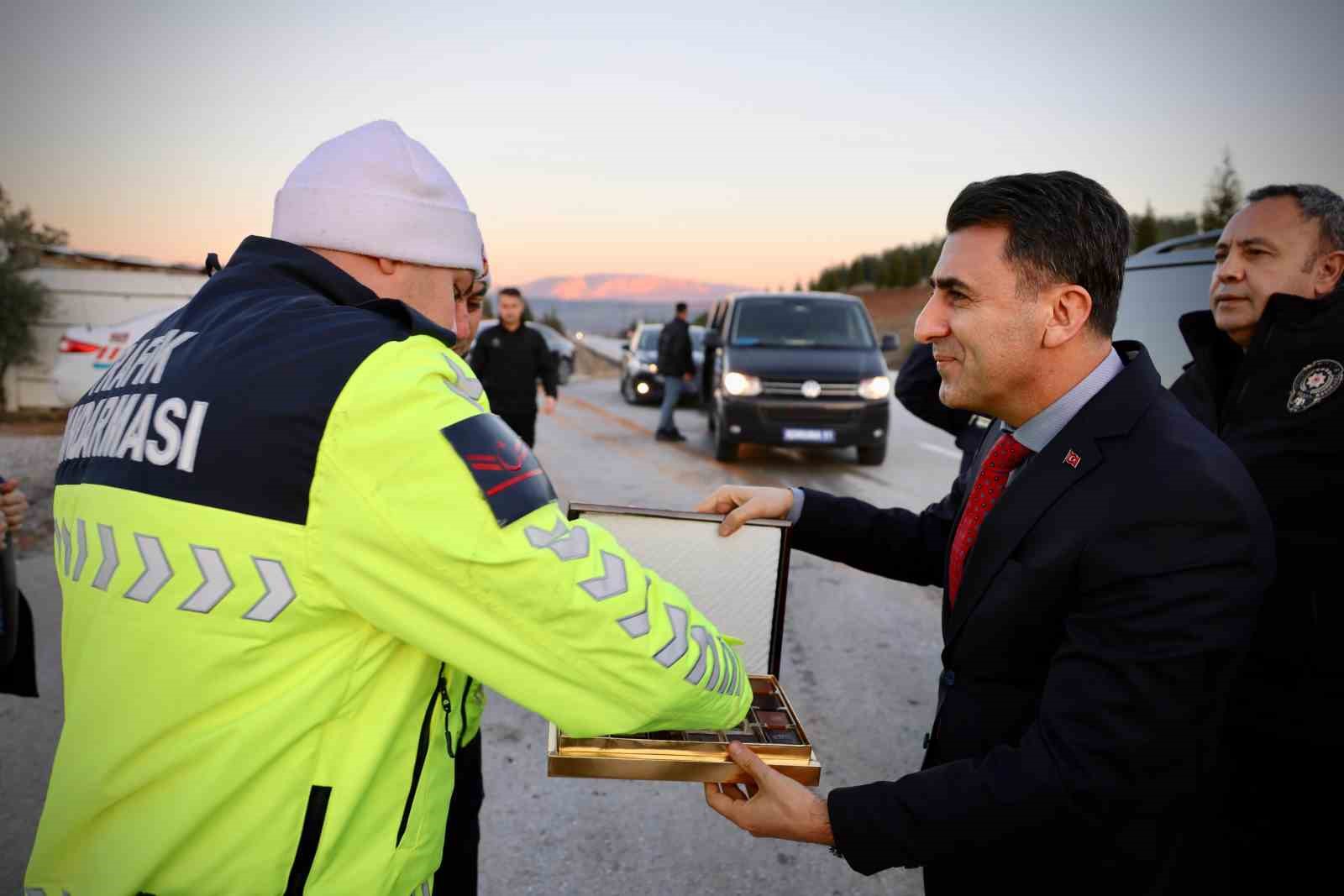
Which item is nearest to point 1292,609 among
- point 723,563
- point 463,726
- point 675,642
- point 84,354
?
point 723,563

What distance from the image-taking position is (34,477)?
7145mm

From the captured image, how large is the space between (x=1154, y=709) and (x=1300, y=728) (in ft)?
4.34

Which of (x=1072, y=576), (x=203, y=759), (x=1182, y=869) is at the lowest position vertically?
(x=1182, y=869)

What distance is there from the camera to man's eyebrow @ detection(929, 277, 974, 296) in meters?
1.65

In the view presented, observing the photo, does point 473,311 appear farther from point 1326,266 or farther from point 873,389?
point 873,389

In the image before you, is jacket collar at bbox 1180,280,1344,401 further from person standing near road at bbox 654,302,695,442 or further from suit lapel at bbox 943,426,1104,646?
person standing near road at bbox 654,302,695,442

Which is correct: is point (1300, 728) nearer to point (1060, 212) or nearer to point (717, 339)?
point (1060, 212)

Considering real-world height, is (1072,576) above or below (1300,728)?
above

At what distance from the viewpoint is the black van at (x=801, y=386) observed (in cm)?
994

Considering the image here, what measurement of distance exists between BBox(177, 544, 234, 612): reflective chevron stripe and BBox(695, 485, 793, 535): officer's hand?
1143 mm

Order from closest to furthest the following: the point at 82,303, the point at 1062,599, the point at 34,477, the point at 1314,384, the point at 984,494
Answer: the point at 1062,599 → the point at 984,494 → the point at 1314,384 → the point at 34,477 → the point at 82,303

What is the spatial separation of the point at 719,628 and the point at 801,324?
8.99 m

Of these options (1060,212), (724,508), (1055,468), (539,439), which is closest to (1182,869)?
(1055,468)

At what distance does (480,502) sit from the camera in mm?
1150
